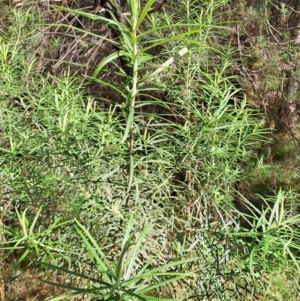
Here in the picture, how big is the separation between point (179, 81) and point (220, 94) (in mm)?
512

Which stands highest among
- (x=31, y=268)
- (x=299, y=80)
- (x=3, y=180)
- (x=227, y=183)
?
(x=227, y=183)

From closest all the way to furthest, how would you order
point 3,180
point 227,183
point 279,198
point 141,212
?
point 279,198, point 141,212, point 227,183, point 3,180

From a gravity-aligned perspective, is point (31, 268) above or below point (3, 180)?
below

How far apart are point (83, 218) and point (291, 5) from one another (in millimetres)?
2329

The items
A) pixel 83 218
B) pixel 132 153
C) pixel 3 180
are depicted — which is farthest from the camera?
pixel 3 180

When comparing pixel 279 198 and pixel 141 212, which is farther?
pixel 141 212

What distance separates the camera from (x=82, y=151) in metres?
1.60

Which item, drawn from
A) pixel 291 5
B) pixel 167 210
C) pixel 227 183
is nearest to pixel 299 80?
pixel 291 5

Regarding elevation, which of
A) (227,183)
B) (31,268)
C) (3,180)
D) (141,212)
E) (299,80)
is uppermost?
(141,212)

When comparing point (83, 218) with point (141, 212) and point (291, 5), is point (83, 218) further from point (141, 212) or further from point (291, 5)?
point (291, 5)

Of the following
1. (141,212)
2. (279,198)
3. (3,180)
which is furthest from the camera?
(3,180)

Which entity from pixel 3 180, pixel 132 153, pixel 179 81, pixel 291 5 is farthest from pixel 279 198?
pixel 291 5

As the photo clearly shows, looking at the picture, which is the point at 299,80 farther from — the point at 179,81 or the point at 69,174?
the point at 69,174

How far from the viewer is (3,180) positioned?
2092mm
